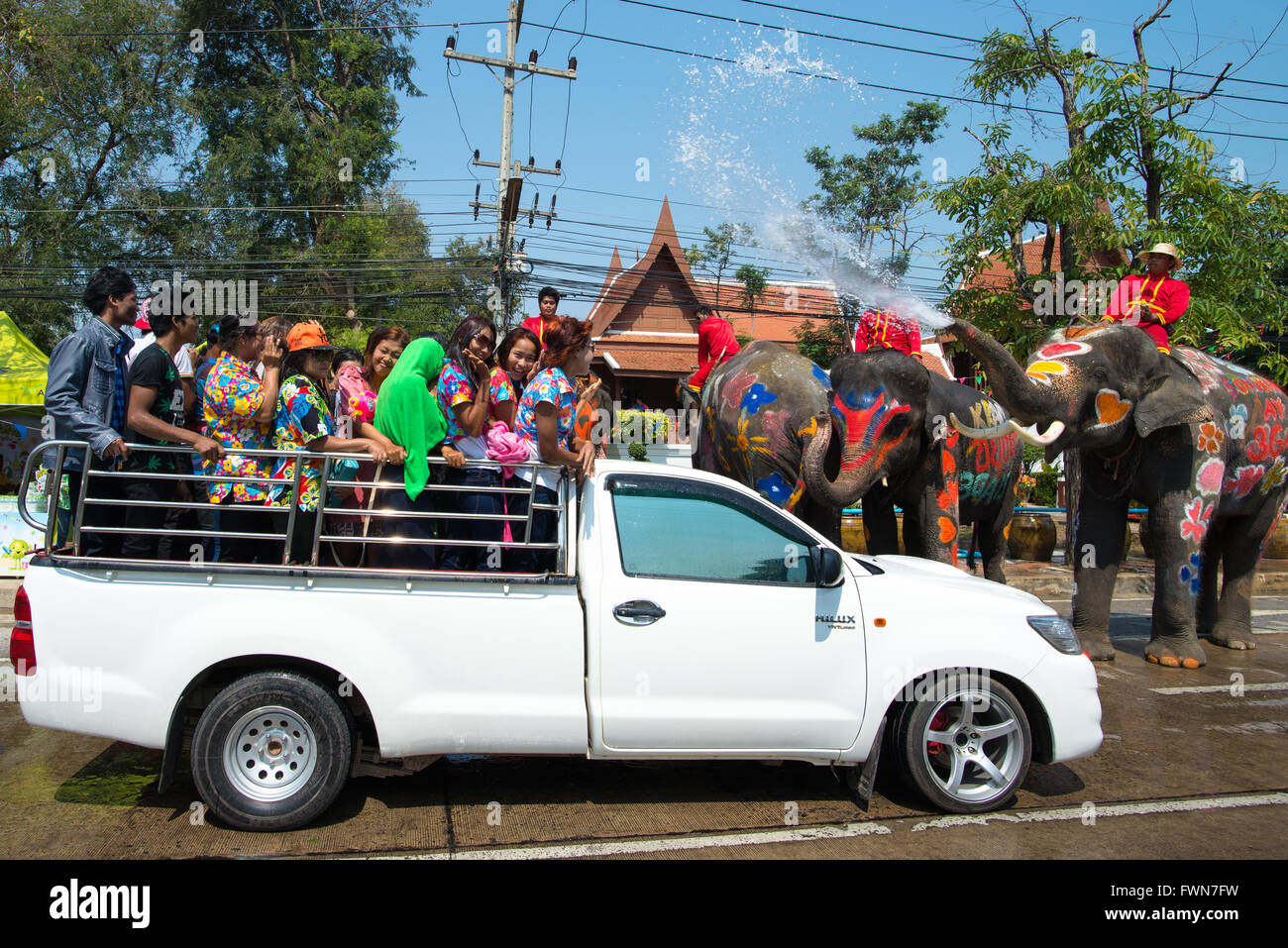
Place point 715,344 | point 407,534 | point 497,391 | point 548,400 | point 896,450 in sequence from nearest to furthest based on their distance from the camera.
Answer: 1. point 407,534
2. point 548,400
3. point 497,391
4. point 896,450
5. point 715,344

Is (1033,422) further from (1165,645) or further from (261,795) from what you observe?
(261,795)

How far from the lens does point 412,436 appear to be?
15.0 ft

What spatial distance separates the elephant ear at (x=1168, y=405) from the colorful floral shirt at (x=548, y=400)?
15.9 ft

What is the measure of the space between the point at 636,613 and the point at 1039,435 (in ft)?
13.3

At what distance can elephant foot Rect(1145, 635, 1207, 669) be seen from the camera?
7867 mm

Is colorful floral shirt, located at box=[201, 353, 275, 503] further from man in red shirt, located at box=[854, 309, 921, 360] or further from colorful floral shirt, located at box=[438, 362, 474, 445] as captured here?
man in red shirt, located at box=[854, 309, 921, 360]

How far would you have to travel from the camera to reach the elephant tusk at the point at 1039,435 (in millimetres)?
Answer: 6695

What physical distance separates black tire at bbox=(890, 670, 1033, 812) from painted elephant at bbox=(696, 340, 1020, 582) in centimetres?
220

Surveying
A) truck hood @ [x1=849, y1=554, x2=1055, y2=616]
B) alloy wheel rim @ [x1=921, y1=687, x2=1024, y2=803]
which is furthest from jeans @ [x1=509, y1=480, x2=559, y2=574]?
alloy wheel rim @ [x1=921, y1=687, x2=1024, y2=803]

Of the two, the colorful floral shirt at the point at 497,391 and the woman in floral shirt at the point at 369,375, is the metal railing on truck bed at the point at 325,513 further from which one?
the woman in floral shirt at the point at 369,375

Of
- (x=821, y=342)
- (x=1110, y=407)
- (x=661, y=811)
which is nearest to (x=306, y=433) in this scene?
(x=661, y=811)

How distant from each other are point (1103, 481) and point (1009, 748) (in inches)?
172

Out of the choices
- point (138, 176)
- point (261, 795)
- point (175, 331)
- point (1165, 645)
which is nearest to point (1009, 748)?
point (261, 795)

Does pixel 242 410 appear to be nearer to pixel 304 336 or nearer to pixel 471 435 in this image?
pixel 304 336
